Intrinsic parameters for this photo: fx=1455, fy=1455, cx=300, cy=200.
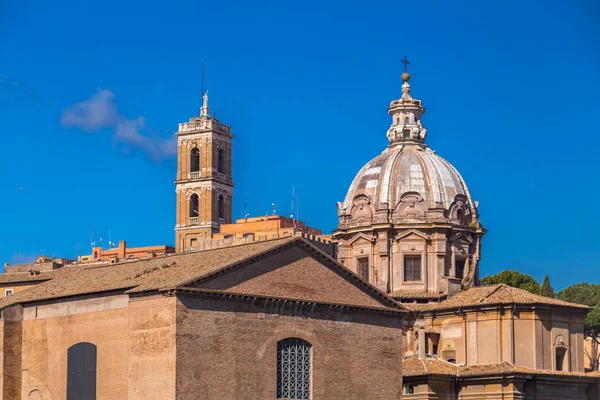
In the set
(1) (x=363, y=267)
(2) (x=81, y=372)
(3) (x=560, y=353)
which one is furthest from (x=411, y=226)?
(2) (x=81, y=372)

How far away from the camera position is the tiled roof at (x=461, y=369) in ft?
214

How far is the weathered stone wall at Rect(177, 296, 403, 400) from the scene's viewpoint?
54.0 metres

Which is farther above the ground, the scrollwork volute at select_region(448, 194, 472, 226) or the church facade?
the scrollwork volute at select_region(448, 194, 472, 226)

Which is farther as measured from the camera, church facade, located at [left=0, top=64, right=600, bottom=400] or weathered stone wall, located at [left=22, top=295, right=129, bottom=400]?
weathered stone wall, located at [left=22, top=295, right=129, bottom=400]

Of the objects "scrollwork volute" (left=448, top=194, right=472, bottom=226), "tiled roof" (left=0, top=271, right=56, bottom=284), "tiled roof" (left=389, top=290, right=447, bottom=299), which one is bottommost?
"tiled roof" (left=389, top=290, right=447, bottom=299)

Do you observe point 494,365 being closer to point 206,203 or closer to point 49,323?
point 49,323

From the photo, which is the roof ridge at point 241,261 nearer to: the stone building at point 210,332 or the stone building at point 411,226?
the stone building at point 210,332

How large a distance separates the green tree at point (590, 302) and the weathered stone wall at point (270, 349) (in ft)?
96.8

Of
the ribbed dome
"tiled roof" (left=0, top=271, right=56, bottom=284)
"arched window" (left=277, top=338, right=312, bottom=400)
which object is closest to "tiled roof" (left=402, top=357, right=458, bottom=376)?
"arched window" (left=277, top=338, right=312, bottom=400)

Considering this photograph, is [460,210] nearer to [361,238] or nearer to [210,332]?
[361,238]

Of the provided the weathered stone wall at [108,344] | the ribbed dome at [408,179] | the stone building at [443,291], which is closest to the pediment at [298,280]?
the weathered stone wall at [108,344]

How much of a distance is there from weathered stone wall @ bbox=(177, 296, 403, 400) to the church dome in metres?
13.9

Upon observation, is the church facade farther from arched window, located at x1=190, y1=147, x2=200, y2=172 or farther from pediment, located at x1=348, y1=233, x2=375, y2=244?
arched window, located at x1=190, y1=147, x2=200, y2=172

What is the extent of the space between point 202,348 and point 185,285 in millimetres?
2460
